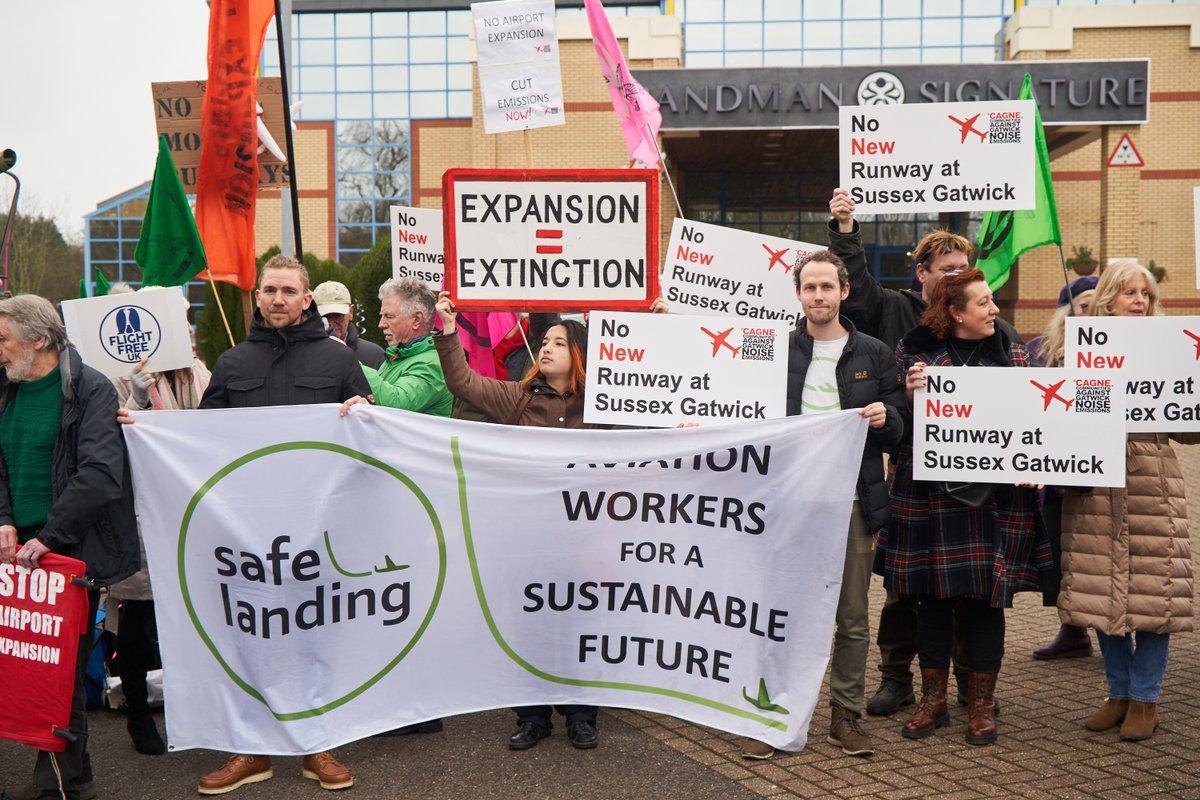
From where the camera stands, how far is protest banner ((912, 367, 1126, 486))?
16.5ft

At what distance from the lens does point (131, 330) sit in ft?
19.2

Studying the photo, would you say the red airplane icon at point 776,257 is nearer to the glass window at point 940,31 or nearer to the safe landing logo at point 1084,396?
the safe landing logo at point 1084,396

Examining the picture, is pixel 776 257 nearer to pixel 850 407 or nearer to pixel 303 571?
pixel 850 407

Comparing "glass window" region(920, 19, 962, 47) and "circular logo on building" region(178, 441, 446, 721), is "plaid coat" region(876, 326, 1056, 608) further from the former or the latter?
"glass window" region(920, 19, 962, 47)

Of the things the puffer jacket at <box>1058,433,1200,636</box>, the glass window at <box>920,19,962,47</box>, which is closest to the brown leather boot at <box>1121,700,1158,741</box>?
the puffer jacket at <box>1058,433,1200,636</box>

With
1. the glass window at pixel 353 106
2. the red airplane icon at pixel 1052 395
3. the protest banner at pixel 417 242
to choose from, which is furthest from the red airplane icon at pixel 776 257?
the glass window at pixel 353 106

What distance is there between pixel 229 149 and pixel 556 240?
2249 millimetres

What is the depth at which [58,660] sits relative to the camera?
4613 mm

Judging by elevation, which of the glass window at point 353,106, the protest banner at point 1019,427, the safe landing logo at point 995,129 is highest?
the glass window at point 353,106

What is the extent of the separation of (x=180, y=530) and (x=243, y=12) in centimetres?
352

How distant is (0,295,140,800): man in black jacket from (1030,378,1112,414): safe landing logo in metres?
4.00

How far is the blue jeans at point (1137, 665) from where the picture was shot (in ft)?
17.0

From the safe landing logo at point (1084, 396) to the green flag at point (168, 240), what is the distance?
4.57m

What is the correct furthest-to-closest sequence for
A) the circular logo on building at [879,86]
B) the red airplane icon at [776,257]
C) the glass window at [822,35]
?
the glass window at [822,35] < the circular logo on building at [879,86] < the red airplane icon at [776,257]
